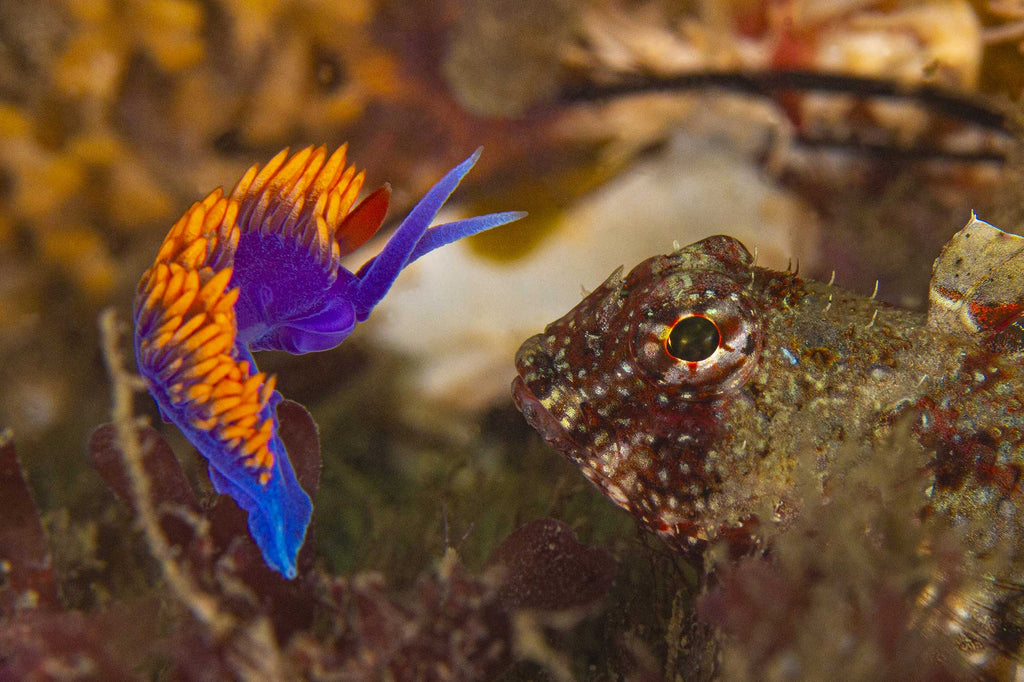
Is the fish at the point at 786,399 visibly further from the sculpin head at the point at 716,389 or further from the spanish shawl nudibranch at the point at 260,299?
the spanish shawl nudibranch at the point at 260,299

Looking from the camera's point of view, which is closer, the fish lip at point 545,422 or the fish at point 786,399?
the fish at point 786,399

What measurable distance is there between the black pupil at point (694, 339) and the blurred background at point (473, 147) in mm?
1746

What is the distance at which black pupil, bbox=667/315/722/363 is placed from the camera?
214cm

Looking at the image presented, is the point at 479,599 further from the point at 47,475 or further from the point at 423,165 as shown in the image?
the point at 423,165

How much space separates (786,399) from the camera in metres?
2.14

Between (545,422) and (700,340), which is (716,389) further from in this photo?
(545,422)

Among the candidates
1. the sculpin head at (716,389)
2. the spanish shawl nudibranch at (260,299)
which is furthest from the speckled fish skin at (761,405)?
the spanish shawl nudibranch at (260,299)

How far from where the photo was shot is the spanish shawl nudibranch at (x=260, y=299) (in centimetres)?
158

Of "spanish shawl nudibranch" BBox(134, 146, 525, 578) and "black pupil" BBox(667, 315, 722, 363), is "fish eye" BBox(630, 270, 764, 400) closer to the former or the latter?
"black pupil" BBox(667, 315, 722, 363)

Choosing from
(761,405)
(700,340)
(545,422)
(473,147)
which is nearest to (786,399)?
(761,405)

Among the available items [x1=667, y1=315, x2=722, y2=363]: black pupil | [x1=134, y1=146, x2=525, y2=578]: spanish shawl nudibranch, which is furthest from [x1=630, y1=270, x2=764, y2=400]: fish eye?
[x1=134, y1=146, x2=525, y2=578]: spanish shawl nudibranch

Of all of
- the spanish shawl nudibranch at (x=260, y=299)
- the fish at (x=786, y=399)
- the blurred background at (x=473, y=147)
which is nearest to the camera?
the spanish shawl nudibranch at (x=260, y=299)

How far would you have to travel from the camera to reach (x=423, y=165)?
448cm

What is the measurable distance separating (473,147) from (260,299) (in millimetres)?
3012
